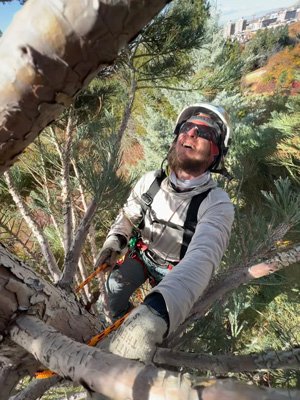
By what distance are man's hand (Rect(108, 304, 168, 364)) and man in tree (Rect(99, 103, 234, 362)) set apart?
24cm

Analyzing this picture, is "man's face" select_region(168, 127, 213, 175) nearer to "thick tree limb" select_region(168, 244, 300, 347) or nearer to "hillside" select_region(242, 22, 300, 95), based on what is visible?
"thick tree limb" select_region(168, 244, 300, 347)

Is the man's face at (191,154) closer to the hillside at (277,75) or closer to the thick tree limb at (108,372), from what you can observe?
the thick tree limb at (108,372)

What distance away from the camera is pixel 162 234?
1333mm

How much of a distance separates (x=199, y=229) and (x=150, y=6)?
764 millimetres

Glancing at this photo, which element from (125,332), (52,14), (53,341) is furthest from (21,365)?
(52,14)

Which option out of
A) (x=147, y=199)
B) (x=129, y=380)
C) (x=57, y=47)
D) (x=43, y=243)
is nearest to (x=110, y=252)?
(x=147, y=199)

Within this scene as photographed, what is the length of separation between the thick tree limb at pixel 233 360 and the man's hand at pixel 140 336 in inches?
1.0

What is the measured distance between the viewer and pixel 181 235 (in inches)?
49.5

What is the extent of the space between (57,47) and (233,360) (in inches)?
20.4

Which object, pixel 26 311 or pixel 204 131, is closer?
pixel 26 311

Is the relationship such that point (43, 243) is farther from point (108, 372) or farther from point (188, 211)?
point (108, 372)

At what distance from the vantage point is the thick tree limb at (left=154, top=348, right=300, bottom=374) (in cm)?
49

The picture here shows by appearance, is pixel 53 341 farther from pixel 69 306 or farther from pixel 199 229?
pixel 199 229

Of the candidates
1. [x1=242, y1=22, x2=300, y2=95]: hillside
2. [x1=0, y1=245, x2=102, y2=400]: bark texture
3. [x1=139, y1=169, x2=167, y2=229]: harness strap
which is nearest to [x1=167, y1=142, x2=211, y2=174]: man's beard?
[x1=139, y1=169, x2=167, y2=229]: harness strap
